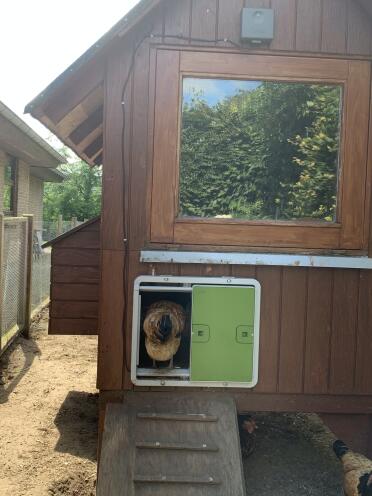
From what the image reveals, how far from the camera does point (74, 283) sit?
17.8ft

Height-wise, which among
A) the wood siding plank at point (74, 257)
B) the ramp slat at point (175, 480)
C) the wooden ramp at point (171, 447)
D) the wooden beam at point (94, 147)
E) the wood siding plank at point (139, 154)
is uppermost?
the wooden beam at point (94, 147)

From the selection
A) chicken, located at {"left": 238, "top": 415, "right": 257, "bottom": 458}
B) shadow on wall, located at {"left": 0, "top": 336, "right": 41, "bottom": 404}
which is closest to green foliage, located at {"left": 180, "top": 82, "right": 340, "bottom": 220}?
chicken, located at {"left": 238, "top": 415, "right": 257, "bottom": 458}

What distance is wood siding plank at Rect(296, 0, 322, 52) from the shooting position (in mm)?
3857

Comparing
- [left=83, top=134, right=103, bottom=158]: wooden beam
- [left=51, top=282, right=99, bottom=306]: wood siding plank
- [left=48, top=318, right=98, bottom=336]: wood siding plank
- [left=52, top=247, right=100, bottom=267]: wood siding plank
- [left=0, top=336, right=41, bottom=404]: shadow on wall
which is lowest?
[left=0, top=336, right=41, bottom=404]: shadow on wall

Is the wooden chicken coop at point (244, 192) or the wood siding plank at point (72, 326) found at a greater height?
the wooden chicken coop at point (244, 192)

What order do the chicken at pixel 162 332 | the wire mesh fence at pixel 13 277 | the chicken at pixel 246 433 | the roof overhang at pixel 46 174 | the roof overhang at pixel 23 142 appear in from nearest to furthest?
1. the chicken at pixel 162 332
2. the chicken at pixel 246 433
3. the wire mesh fence at pixel 13 277
4. the roof overhang at pixel 23 142
5. the roof overhang at pixel 46 174

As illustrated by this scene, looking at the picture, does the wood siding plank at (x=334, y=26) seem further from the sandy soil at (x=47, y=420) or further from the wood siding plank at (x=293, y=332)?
the sandy soil at (x=47, y=420)

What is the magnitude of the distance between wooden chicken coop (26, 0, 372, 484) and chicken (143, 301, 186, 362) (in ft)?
0.16

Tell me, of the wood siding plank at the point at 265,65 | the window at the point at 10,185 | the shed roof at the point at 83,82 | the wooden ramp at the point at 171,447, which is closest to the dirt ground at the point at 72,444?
the wooden ramp at the point at 171,447

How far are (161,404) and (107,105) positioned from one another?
199 centimetres

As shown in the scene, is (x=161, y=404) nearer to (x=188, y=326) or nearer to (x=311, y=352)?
(x=188, y=326)

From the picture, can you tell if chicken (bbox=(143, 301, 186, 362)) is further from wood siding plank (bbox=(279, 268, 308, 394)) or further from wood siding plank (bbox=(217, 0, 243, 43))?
wood siding plank (bbox=(217, 0, 243, 43))

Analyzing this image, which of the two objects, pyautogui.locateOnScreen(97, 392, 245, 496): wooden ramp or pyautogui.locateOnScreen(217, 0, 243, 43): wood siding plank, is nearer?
pyautogui.locateOnScreen(97, 392, 245, 496): wooden ramp

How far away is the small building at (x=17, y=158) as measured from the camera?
1009 centimetres
